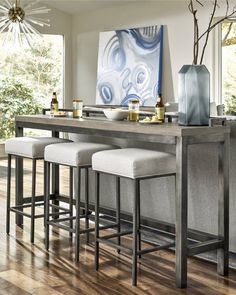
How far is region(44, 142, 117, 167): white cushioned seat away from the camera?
4070 mm

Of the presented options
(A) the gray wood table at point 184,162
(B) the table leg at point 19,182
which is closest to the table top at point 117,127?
(A) the gray wood table at point 184,162

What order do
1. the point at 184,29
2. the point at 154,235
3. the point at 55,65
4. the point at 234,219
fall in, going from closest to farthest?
the point at 234,219
the point at 154,235
the point at 184,29
the point at 55,65

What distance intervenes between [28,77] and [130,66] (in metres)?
2.01

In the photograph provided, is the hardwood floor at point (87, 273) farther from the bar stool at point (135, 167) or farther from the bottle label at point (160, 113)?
the bottle label at point (160, 113)

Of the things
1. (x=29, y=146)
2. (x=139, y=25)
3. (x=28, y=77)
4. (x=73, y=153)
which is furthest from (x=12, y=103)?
(x=73, y=153)

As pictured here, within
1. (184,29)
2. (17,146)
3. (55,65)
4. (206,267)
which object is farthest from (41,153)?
(55,65)

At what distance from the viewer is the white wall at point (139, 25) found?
8.61m

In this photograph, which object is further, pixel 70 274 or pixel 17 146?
pixel 17 146

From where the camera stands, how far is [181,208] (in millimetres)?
3473

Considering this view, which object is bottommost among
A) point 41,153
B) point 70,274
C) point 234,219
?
point 70,274

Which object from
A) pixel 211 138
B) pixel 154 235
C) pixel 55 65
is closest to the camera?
pixel 211 138

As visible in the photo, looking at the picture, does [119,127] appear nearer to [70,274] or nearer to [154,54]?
[70,274]

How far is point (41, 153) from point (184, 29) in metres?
4.66

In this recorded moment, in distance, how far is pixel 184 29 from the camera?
8617mm
